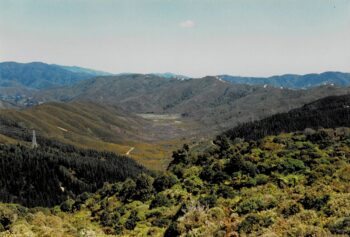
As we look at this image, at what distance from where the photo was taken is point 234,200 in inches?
1706

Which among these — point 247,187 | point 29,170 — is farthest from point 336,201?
point 29,170

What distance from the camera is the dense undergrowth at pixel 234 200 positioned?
2767 centimetres

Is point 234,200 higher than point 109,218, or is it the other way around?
point 234,200

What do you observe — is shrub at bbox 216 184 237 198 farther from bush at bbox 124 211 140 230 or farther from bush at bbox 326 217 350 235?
bush at bbox 326 217 350 235

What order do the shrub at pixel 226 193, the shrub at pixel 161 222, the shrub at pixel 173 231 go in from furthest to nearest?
the shrub at pixel 226 193 → the shrub at pixel 161 222 → the shrub at pixel 173 231

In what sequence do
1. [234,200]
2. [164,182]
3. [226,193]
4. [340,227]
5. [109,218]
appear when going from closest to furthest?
[340,227], [234,200], [226,193], [109,218], [164,182]

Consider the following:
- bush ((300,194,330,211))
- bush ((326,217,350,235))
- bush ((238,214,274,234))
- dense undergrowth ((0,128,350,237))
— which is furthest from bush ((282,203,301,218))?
bush ((326,217,350,235))

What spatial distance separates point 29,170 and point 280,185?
169 metres

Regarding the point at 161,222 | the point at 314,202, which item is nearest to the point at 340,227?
the point at 314,202

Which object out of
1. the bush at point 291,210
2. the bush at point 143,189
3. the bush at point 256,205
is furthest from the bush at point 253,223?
the bush at point 143,189

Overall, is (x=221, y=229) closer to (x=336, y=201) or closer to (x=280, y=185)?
(x=336, y=201)

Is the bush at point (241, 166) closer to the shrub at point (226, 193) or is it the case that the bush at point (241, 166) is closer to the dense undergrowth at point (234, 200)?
the dense undergrowth at point (234, 200)

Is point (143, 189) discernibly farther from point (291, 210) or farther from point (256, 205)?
point (291, 210)

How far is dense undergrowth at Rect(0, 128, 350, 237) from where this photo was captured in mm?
27672
